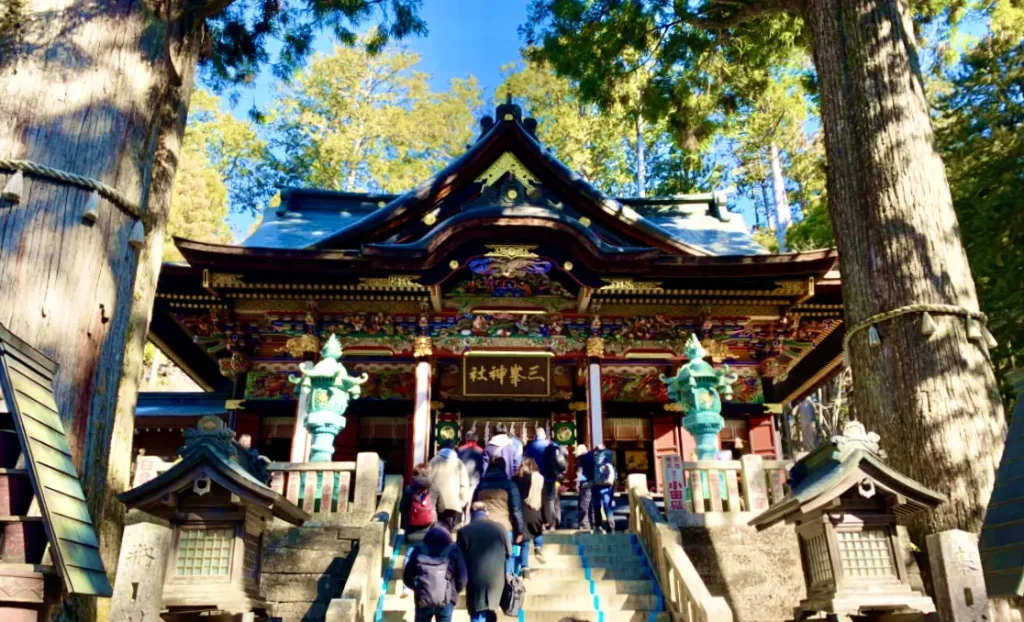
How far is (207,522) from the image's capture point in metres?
4.71

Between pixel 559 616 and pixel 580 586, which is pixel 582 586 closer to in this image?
pixel 580 586

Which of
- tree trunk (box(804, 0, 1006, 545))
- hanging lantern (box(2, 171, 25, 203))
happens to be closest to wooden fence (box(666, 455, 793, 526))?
tree trunk (box(804, 0, 1006, 545))

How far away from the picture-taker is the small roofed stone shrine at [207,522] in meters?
4.49

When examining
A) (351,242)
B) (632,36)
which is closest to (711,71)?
(632,36)

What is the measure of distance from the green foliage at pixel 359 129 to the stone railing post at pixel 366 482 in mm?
18220

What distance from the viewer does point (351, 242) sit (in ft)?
39.2

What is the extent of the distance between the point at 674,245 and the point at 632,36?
154 inches

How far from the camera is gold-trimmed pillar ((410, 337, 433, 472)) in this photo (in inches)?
430

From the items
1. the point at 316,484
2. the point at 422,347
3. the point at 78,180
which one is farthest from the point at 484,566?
the point at 422,347

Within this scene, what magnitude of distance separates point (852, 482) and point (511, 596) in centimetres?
263

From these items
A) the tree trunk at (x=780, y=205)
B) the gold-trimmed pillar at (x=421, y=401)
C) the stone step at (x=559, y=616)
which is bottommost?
the stone step at (x=559, y=616)

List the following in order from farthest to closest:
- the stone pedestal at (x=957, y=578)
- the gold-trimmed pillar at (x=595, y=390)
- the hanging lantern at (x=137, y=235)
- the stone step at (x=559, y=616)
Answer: the gold-trimmed pillar at (x=595, y=390), the stone step at (x=559, y=616), the stone pedestal at (x=957, y=578), the hanging lantern at (x=137, y=235)

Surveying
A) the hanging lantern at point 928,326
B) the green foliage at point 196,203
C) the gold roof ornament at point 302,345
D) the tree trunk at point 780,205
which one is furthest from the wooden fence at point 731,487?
the green foliage at point 196,203

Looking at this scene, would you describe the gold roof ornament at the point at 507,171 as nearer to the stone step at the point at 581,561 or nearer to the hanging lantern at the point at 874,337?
the stone step at the point at 581,561
